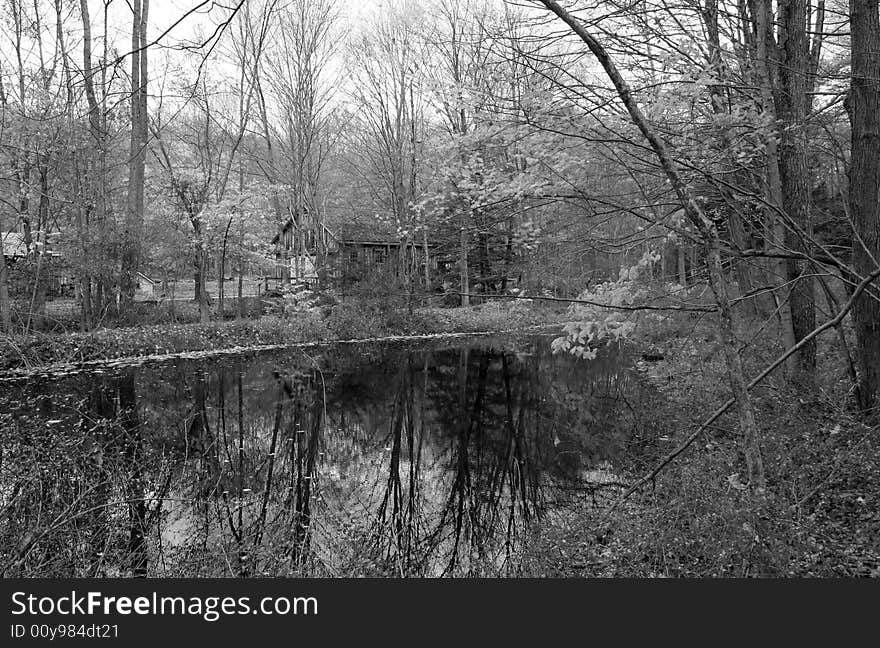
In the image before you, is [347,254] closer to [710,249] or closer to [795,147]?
[795,147]

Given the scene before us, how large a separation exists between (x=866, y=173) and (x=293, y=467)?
23.8 feet

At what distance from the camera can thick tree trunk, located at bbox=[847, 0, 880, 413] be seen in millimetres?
5809

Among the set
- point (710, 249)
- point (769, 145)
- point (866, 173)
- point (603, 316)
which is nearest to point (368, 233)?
point (769, 145)

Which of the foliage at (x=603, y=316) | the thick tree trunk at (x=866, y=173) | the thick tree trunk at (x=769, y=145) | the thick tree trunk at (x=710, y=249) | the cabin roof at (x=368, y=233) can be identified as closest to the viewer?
the thick tree trunk at (x=710, y=249)

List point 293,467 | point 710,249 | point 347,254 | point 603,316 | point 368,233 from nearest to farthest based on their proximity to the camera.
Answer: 1. point 710,249
2. point 603,316
3. point 293,467
4. point 347,254
5. point 368,233

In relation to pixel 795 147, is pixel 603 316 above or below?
below

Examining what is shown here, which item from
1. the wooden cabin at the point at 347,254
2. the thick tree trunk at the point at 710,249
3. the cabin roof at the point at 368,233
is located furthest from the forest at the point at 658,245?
the cabin roof at the point at 368,233

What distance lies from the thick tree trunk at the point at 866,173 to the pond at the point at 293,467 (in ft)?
10.7

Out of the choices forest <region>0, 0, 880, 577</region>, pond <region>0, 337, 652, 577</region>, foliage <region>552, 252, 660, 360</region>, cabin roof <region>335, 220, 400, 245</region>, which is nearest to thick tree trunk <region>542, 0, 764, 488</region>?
forest <region>0, 0, 880, 577</region>

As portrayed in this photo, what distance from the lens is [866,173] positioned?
604 cm

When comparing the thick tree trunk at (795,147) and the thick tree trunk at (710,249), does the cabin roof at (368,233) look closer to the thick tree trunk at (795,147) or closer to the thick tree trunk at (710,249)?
the thick tree trunk at (795,147)

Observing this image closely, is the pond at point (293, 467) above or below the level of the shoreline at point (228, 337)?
below

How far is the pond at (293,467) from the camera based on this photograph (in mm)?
5406

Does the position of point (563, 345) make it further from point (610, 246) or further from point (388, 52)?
point (388, 52)
